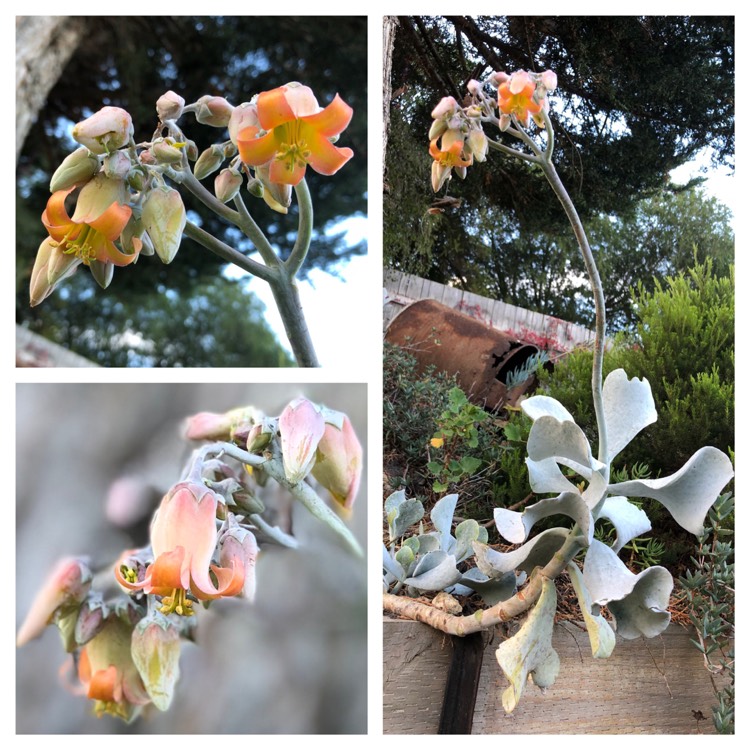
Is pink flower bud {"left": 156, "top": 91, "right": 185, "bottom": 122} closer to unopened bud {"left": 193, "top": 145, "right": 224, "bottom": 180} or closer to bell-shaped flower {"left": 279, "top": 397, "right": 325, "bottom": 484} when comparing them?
unopened bud {"left": 193, "top": 145, "right": 224, "bottom": 180}

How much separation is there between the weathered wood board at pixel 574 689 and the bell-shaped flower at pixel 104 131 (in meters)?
0.67

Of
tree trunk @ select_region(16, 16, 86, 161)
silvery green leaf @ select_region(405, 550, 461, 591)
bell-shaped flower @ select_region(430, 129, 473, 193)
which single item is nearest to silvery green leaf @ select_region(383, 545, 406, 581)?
silvery green leaf @ select_region(405, 550, 461, 591)

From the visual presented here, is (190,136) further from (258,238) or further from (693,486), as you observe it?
(693,486)

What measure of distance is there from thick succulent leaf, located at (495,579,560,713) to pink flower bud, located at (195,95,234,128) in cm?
63

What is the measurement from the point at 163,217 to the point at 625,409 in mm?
603

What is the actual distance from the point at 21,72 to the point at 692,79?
43.5 inches

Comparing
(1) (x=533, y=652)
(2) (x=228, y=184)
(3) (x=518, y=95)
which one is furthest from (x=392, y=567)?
(3) (x=518, y=95)

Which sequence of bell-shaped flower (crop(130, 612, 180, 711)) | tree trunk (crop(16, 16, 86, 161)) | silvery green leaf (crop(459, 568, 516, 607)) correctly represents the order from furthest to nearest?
tree trunk (crop(16, 16, 86, 161)) < silvery green leaf (crop(459, 568, 516, 607)) < bell-shaped flower (crop(130, 612, 180, 711))

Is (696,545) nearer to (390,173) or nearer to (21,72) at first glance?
(390,173)

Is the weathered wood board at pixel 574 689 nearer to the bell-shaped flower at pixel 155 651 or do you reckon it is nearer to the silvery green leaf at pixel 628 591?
the silvery green leaf at pixel 628 591

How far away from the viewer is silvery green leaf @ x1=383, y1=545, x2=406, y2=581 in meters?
0.96

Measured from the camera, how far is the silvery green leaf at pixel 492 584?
37.4 inches

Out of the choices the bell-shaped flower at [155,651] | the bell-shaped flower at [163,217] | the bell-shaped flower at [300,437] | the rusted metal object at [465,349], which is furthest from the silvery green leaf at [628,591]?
the bell-shaped flower at [163,217]

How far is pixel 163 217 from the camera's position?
62 cm
